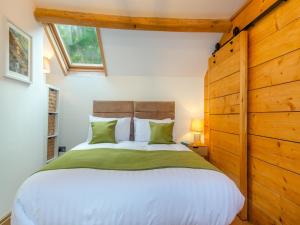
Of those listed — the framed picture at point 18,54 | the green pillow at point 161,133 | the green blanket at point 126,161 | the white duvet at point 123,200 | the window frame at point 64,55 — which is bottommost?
the white duvet at point 123,200

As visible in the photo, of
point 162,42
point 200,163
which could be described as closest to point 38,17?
point 162,42

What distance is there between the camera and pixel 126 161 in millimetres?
2129

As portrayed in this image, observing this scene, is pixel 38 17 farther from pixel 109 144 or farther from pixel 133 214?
pixel 133 214

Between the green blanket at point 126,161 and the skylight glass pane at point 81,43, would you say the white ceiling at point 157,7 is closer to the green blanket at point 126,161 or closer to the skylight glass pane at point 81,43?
the skylight glass pane at point 81,43

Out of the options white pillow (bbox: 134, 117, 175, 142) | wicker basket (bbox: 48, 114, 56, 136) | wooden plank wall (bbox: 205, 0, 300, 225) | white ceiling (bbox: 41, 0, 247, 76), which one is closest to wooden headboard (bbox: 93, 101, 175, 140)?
white pillow (bbox: 134, 117, 175, 142)

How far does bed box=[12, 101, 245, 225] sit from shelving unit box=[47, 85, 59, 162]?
2.08 meters

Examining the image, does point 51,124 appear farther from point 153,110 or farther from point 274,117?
point 274,117

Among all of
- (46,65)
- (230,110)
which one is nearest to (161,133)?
(230,110)

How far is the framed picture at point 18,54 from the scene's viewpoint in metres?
2.39

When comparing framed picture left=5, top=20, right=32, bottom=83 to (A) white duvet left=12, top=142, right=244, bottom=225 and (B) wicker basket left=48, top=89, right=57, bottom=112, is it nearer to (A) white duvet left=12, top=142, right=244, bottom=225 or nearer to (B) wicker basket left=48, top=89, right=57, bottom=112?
(B) wicker basket left=48, top=89, right=57, bottom=112

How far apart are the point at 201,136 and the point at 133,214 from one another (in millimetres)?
2787

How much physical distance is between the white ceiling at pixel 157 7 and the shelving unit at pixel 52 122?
1317mm

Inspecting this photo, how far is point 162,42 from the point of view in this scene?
3.60m

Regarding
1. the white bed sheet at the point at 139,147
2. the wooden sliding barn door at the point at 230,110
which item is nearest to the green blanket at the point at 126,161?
the white bed sheet at the point at 139,147
